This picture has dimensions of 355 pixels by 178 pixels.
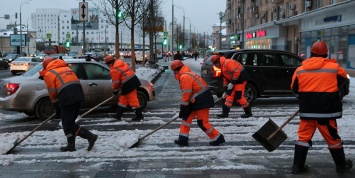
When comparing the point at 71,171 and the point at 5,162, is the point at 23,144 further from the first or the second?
the point at 71,171

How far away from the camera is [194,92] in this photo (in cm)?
686

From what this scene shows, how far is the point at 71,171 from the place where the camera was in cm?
574

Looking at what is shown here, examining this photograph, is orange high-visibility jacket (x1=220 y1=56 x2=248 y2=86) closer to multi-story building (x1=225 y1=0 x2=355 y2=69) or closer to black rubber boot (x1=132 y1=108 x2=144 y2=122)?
black rubber boot (x1=132 y1=108 x2=144 y2=122)

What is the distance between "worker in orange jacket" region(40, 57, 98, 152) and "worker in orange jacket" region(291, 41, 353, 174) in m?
3.24

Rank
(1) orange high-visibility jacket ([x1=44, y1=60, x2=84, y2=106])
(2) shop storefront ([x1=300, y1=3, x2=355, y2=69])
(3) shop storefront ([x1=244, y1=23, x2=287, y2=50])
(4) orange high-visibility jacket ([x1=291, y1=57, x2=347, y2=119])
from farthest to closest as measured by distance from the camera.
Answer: (3) shop storefront ([x1=244, y1=23, x2=287, y2=50])
(2) shop storefront ([x1=300, y1=3, x2=355, y2=69])
(1) orange high-visibility jacket ([x1=44, y1=60, x2=84, y2=106])
(4) orange high-visibility jacket ([x1=291, y1=57, x2=347, y2=119])

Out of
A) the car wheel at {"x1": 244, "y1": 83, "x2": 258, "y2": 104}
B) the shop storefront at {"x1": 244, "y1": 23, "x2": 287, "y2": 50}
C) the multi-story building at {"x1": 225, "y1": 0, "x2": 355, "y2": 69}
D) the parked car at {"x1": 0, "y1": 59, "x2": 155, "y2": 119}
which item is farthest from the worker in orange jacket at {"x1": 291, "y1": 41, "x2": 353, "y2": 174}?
the shop storefront at {"x1": 244, "y1": 23, "x2": 287, "y2": 50}

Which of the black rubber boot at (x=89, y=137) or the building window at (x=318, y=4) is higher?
the building window at (x=318, y=4)

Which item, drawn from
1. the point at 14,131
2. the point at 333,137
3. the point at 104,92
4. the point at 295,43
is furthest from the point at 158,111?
the point at 295,43

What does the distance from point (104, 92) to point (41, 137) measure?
2.83 meters

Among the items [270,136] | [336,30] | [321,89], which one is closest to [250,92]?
[270,136]

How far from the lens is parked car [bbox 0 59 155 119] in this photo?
31.8 ft

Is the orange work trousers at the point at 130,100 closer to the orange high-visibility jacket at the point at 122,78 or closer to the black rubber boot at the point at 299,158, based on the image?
the orange high-visibility jacket at the point at 122,78

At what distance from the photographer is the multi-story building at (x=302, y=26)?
85.8 feet

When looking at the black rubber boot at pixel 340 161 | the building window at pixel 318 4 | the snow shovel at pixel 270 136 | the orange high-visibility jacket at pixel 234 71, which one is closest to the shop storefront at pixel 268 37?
the building window at pixel 318 4
